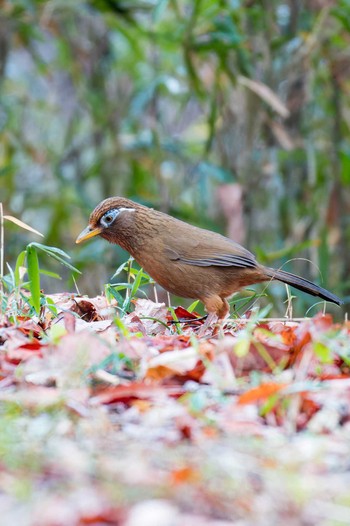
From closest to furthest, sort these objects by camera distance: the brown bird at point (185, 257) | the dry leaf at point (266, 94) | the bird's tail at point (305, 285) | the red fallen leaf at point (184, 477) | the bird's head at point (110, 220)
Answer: the red fallen leaf at point (184, 477) < the bird's tail at point (305, 285) < the brown bird at point (185, 257) < the bird's head at point (110, 220) < the dry leaf at point (266, 94)

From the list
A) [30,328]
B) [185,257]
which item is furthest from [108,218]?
[30,328]

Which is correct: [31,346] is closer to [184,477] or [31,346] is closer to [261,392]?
[261,392]

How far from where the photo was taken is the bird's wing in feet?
17.0

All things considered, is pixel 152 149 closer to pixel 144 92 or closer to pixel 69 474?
pixel 144 92

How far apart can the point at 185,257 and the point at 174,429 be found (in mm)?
2727

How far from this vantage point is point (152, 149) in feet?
26.5

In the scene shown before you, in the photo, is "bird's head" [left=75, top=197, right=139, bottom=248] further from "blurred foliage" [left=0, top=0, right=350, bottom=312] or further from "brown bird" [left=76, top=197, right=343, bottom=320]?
"blurred foliage" [left=0, top=0, right=350, bottom=312]

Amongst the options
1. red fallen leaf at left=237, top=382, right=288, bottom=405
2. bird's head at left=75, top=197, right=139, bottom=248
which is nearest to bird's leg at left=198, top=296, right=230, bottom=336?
bird's head at left=75, top=197, right=139, bottom=248

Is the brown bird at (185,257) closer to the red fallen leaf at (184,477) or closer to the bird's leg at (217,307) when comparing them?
the bird's leg at (217,307)

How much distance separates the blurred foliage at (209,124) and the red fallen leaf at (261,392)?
3905 mm

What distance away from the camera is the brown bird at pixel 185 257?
5133 millimetres

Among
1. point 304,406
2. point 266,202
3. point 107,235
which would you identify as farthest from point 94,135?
point 304,406

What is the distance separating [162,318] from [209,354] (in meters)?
1.53

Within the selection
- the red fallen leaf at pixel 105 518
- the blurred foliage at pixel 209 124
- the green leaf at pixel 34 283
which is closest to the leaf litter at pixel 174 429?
the red fallen leaf at pixel 105 518
